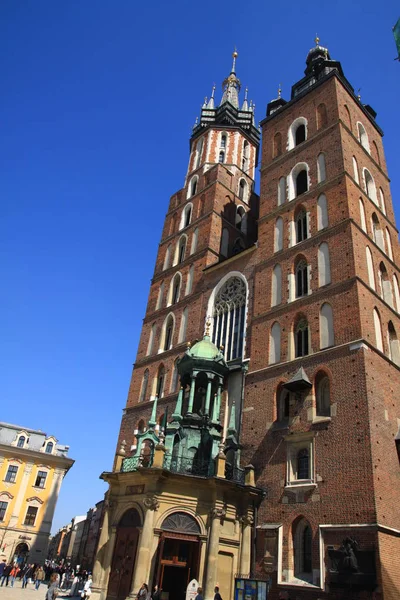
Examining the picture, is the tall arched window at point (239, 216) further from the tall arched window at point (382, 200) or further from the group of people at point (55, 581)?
the group of people at point (55, 581)

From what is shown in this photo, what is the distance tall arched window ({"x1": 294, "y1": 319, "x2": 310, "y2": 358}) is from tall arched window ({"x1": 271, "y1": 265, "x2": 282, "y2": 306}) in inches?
83.1

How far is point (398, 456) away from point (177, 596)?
33.0 feet

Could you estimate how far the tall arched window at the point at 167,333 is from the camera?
31188 mm

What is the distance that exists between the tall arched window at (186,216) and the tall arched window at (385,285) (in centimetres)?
1577

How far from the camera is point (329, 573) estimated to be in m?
16.3

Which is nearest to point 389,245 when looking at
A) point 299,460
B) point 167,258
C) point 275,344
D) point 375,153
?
point 375,153

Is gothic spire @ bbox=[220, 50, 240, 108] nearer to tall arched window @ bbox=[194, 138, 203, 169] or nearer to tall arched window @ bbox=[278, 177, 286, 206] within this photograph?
tall arched window @ bbox=[194, 138, 203, 169]

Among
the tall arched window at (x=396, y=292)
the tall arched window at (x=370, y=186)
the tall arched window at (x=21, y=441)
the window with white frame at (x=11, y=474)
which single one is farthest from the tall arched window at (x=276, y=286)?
A: the tall arched window at (x=21, y=441)

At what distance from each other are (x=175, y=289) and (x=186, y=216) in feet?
21.6

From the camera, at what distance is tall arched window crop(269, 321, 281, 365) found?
23.0 m

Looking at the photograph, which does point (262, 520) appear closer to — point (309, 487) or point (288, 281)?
point (309, 487)

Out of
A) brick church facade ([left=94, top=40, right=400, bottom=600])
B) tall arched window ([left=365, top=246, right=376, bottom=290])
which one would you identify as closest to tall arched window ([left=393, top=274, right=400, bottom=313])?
brick church facade ([left=94, top=40, right=400, bottom=600])

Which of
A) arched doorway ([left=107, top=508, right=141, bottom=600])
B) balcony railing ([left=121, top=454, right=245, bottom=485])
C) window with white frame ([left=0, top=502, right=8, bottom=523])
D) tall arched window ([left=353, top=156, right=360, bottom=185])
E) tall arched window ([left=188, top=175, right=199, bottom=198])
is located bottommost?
arched doorway ([left=107, top=508, right=141, bottom=600])

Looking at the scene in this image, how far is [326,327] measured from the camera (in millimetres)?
21359
